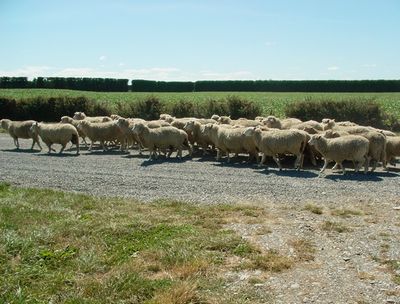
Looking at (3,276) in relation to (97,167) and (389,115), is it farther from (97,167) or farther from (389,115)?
(389,115)

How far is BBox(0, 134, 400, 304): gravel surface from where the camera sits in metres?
7.28

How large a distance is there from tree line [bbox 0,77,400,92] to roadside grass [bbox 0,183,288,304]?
7756cm

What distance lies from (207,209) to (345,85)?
256 feet

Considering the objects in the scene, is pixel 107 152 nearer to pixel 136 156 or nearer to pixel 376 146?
pixel 136 156

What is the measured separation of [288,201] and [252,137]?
658 cm

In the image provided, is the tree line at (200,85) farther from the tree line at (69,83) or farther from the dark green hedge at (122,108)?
the dark green hedge at (122,108)

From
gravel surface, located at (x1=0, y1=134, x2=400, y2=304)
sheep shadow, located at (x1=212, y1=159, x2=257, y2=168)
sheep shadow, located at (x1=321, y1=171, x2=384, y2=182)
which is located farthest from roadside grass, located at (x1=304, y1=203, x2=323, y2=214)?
sheep shadow, located at (x1=212, y1=159, x2=257, y2=168)

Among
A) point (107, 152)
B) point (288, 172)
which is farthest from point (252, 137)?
point (107, 152)

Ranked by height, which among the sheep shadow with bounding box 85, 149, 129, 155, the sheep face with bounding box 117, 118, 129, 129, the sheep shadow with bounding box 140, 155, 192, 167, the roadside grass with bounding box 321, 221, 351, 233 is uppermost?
the sheep face with bounding box 117, 118, 129, 129

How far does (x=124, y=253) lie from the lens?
28.3 ft

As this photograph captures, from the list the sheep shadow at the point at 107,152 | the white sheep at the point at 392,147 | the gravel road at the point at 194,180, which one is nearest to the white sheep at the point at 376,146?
the gravel road at the point at 194,180

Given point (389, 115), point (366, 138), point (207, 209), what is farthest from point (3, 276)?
point (389, 115)

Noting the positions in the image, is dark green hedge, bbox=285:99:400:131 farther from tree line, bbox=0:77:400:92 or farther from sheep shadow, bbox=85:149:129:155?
tree line, bbox=0:77:400:92

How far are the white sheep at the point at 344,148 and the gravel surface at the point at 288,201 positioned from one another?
0.61 metres
